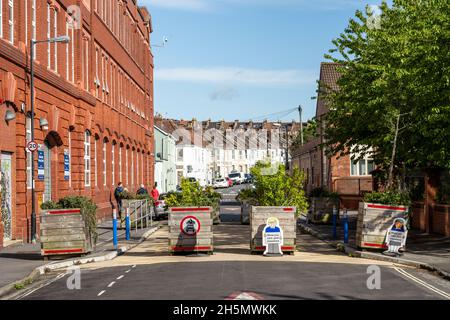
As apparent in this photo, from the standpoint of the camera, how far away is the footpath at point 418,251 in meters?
18.6

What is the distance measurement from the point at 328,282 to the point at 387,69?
1315cm

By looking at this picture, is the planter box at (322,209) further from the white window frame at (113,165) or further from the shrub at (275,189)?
the white window frame at (113,165)

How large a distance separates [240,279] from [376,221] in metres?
7.06

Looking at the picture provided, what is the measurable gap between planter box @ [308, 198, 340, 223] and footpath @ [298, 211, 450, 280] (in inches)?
176

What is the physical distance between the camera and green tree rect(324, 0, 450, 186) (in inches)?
917

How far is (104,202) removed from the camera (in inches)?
1585

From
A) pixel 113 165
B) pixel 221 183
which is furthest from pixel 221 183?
pixel 113 165

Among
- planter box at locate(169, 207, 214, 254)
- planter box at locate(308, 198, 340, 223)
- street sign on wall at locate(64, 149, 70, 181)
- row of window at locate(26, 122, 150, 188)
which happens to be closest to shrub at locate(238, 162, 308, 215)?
planter box at locate(169, 207, 214, 254)

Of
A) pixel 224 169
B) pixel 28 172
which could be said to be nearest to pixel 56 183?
pixel 28 172

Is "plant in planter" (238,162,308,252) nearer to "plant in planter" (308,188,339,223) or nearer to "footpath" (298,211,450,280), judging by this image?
"footpath" (298,211,450,280)

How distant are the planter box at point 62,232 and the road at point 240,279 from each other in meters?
1.07

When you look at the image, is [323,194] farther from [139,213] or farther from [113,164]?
[113,164]

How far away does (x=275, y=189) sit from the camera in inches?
896

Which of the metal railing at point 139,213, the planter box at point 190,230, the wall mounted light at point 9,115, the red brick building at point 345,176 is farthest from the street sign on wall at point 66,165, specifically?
the red brick building at point 345,176
